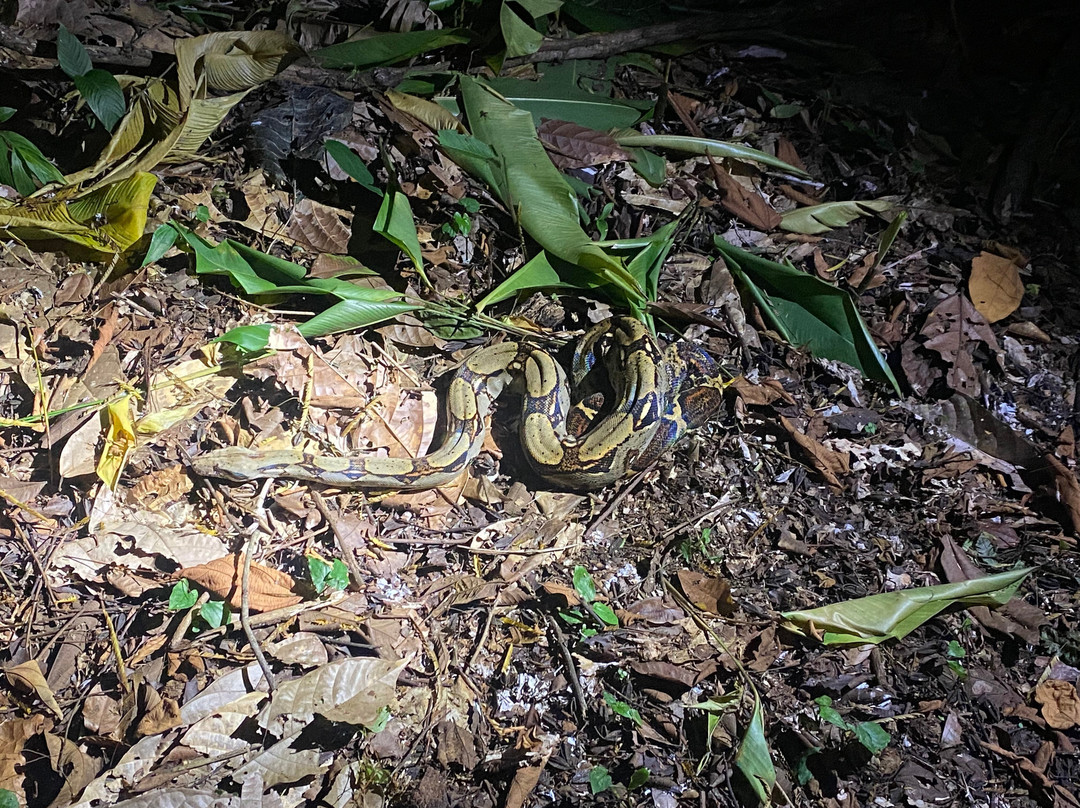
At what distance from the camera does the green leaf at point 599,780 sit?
7.91ft

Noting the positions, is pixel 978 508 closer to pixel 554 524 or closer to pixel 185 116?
pixel 554 524

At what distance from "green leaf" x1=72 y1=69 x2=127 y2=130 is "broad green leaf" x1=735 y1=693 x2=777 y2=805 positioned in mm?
3665

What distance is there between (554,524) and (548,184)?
62.1 inches

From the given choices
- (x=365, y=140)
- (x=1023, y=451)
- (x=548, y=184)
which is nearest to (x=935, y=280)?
(x=1023, y=451)

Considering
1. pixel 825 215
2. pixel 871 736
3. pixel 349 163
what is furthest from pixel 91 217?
pixel 871 736

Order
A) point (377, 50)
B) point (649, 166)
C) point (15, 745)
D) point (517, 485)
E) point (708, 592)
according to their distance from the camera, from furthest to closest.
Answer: point (649, 166) < point (377, 50) < point (517, 485) < point (708, 592) < point (15, 745)

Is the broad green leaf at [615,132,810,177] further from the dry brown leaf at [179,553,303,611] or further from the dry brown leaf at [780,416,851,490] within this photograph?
the dry brown leaf at [179,553,303,611]

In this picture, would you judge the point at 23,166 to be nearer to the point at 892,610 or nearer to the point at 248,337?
the point at 248,337

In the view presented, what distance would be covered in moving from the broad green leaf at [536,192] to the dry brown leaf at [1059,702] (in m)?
2.31

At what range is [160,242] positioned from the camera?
2877mm

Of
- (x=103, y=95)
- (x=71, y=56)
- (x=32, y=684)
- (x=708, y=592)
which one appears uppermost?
(x=71, y=56)

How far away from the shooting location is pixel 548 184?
3.19 metres

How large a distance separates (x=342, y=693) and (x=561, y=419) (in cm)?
151

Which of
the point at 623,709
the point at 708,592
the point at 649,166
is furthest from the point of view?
the point at 649,166
